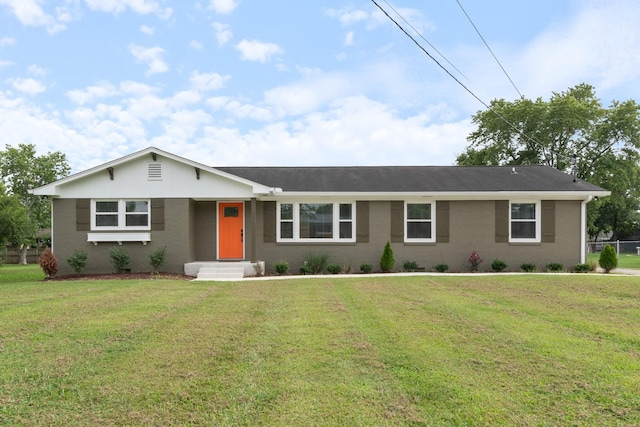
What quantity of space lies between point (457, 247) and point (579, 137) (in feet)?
87.8

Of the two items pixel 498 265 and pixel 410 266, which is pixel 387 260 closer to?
pixel 410 266

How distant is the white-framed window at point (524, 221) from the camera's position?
46.5 feet

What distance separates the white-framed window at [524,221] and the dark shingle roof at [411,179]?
64 cm

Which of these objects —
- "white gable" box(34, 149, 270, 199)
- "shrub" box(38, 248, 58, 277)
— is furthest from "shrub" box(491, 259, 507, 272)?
"shrub" box(38, 248, 58, 277)

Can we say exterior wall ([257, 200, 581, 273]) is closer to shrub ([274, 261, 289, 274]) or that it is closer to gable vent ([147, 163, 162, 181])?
shrub ([274, 261, 289, 274])

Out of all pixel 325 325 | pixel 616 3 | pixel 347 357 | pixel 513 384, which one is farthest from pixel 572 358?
pixel 616 3

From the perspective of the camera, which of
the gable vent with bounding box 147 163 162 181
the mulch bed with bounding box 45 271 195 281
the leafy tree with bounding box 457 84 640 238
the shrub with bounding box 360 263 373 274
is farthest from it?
the leafy tree with bounding box 457 84 640 238

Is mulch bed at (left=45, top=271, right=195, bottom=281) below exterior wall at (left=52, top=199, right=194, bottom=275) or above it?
below

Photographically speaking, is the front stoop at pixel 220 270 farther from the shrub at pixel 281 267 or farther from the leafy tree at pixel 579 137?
the leafy tree at pixel 579 137

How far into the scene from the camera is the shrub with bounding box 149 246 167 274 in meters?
12.8

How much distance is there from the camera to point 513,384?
11.7 feet

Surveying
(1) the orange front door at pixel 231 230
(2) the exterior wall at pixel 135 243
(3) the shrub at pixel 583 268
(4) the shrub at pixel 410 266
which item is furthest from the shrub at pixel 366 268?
(3) the shrub at pixel 583 268

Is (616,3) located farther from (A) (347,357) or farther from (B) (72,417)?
(B) (72,417)

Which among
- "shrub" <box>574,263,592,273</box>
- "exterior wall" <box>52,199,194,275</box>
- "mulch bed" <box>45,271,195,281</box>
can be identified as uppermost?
"exterior wall" <box>52,199,194,275</box>
